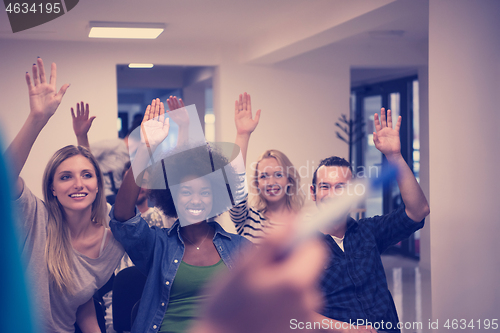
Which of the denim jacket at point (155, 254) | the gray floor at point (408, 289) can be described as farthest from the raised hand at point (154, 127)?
the gray floor at point (408, 289)

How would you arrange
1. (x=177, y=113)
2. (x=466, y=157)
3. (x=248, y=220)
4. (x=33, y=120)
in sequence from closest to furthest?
(x=33, y=120), (x=177, y=113), (x=466, y=157), (x=248, y=220)

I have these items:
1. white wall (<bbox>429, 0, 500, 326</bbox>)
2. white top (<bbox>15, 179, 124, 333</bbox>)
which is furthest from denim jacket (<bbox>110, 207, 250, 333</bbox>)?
white wall (<bbox>429, 0, 500, 326</bbox>)

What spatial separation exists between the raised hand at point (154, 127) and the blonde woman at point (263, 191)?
27.6 inches

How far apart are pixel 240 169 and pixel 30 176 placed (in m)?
3.61

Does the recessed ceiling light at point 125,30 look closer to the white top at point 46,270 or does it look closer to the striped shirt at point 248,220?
the striped shirt at point 248,220

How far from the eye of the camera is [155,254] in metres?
1.76

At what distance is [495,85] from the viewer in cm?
238

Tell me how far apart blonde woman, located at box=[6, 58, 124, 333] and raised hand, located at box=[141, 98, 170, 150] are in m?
0.33

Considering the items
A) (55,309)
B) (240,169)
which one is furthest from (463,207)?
(55,309)

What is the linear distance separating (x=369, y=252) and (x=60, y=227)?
1.31m

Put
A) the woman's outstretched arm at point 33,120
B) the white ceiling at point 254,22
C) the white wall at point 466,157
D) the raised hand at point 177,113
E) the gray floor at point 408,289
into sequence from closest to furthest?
1. the woman's outstretched arm at point 33,120
2. the raised hand at point 177,113
3. the white wall at point 466,157
4. the white ceiling at point 254,22
5. the gray floor at point 408,289

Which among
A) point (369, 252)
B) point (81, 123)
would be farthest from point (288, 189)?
point (81, 123)

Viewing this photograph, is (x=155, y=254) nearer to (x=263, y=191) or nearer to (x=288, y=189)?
(x=263, y=191)

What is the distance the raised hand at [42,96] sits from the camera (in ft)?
5.62
